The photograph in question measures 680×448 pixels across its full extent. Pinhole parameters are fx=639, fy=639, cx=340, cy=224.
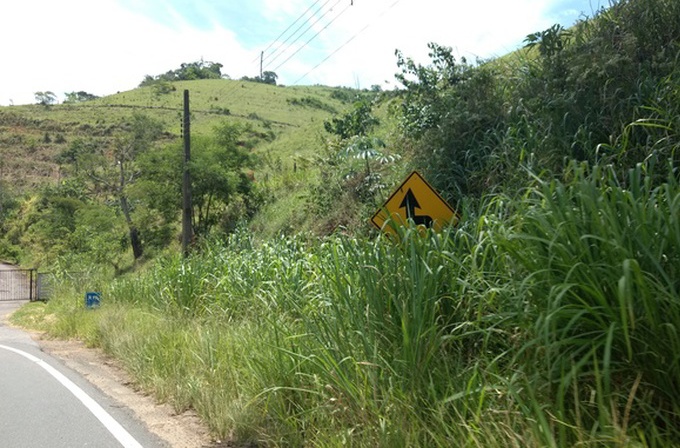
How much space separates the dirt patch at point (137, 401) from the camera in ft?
22.4

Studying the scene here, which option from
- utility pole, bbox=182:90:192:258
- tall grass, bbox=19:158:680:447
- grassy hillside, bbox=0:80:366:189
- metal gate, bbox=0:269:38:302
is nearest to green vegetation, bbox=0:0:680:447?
tall grass, bbox=19:158:680:447

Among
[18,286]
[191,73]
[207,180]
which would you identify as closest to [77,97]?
[191,73]

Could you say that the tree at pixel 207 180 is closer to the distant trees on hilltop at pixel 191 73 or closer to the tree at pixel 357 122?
the tree at pixel 357 122

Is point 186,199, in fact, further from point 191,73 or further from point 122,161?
point 191,73

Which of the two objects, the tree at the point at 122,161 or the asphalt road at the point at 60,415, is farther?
the tree at the point at 122,161

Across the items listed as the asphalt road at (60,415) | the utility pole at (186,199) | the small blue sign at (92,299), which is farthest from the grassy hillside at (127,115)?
the asphalt road at (60,415)

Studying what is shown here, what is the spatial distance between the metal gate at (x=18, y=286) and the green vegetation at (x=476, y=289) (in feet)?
93.8

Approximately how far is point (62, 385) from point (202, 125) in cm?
6707

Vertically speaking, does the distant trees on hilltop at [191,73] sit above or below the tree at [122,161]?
Result: above

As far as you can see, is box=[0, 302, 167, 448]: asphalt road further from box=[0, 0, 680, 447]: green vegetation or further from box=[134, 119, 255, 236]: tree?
box=[134, 119, 255, 236]: tree

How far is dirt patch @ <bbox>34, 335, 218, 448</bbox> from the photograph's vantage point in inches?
268

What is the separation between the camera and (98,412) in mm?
8055

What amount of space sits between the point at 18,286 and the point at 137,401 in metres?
47.5

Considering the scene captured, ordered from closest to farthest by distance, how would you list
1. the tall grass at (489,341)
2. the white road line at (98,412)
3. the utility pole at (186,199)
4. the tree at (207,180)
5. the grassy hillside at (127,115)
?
the tall grass at (489,341) → the white road line at (98,412) → the utility pole at (186,199) → the tree at (207,180) → the grassy hillside at (127,115)
